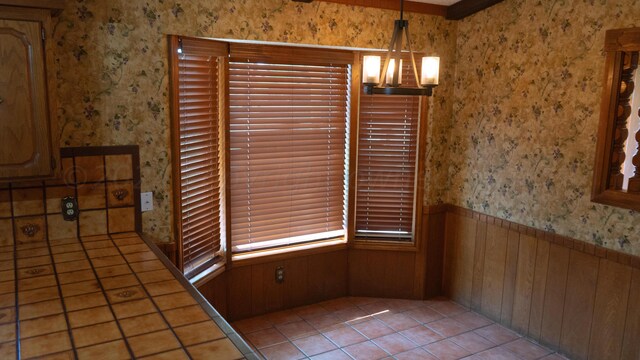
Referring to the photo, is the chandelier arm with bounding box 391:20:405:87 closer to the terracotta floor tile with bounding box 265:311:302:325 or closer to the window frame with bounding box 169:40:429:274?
the window frame with bounding box 169:40:429:274

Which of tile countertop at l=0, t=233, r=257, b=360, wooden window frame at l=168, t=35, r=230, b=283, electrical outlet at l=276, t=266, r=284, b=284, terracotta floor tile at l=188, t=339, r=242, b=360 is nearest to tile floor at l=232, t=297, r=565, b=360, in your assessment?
electrical outlet at l=276, t=266, r=284, b=284

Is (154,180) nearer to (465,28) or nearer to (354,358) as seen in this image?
(354,358)

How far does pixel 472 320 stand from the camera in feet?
13.5

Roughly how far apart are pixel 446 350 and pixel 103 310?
8.20ft

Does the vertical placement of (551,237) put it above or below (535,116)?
below

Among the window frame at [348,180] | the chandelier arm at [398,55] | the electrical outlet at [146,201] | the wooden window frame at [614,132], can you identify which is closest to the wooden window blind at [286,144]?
the window frame at [348,180]

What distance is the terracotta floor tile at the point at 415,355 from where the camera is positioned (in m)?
3.48

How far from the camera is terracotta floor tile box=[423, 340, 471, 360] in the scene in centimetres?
352

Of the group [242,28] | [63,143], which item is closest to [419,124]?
[242,28]

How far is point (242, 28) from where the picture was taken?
11.1 ft

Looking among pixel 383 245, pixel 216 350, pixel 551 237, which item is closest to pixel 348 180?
pixel 383 245

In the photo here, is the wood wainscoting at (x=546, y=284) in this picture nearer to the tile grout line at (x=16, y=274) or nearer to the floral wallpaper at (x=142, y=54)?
the floral wallpaper at (x=142, y=54)

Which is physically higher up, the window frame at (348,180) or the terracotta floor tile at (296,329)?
the window frame at (348,180)

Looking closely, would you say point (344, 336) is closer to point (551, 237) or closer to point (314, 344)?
point (314, 344)
